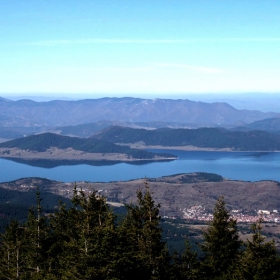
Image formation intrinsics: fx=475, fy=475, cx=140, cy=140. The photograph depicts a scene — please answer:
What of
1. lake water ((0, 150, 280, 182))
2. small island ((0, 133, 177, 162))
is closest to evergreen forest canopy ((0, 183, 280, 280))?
lake water ((0, 150, 280, 182))

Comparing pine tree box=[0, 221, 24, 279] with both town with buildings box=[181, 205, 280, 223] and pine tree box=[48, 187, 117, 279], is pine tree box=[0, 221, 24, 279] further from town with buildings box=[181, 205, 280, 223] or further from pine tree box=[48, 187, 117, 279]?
town with buildings box=[181, 205, 280, 223]

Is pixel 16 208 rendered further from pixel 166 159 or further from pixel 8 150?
pixel 8 150

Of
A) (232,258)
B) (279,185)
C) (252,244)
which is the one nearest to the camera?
(252,244)

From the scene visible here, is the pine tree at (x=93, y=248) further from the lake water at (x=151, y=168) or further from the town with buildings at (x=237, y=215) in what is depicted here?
the lake water at (x=151, y=168)

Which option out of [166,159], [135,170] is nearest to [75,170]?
[135,170]

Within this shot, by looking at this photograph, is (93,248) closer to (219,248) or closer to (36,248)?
(36,248)
